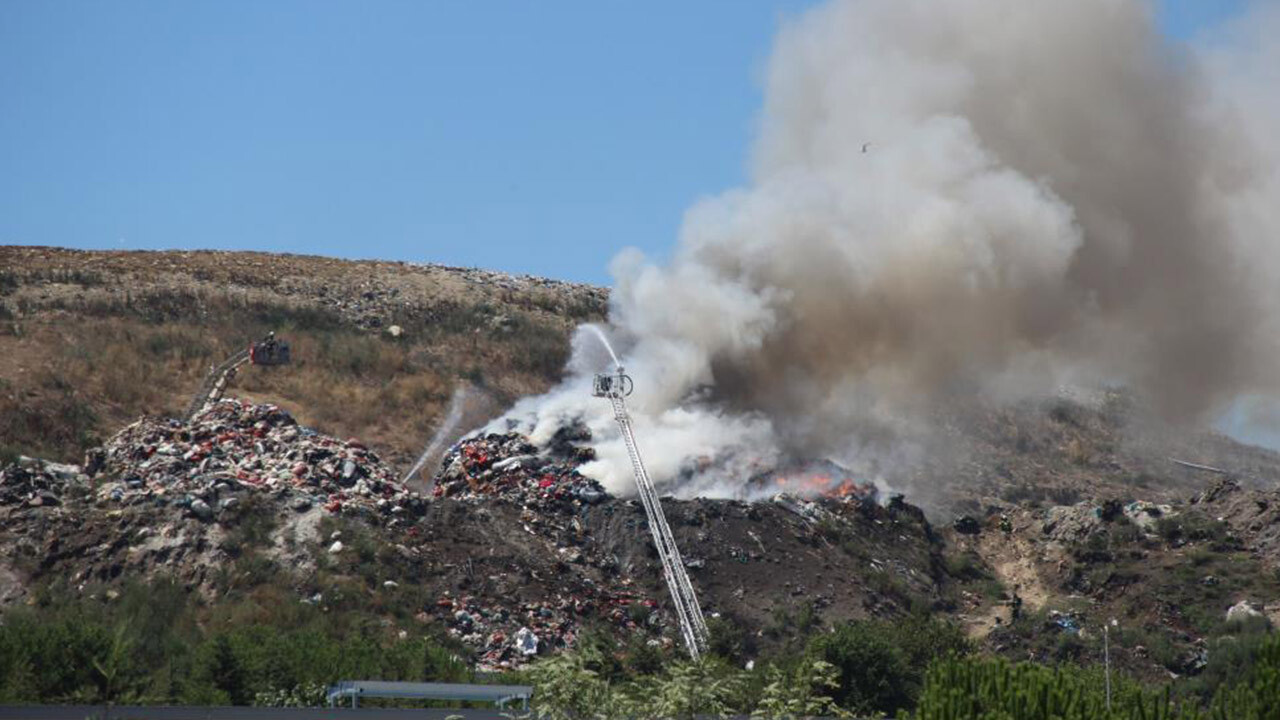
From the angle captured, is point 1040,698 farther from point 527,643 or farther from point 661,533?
point 661,533

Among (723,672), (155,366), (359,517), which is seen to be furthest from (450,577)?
(155,366)

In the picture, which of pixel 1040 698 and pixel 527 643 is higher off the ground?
pixel 527 643

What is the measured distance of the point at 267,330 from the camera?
106 meters

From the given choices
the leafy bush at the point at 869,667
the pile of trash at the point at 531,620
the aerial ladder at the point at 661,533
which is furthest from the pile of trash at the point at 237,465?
the leafy bush at the point at 869,667

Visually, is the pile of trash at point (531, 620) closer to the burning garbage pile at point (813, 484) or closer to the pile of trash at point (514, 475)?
the pile of trash at point (514, 475)

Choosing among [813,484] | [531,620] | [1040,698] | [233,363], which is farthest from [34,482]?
[1040,698]

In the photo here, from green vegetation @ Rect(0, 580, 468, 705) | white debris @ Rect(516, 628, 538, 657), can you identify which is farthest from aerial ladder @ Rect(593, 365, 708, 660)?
green vegetation @ Rect(0, 580, 468, 705)

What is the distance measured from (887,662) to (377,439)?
125ft

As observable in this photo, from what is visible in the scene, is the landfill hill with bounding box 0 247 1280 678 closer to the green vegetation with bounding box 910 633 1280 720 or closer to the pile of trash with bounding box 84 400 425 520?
the pile of trash with bounding box 84 400 425 520

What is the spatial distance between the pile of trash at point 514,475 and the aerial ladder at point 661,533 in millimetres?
2110

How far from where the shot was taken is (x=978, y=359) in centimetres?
9000

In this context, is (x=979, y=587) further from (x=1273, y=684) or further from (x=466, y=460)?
(x=1273, y=684)

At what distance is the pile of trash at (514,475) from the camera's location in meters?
76.4

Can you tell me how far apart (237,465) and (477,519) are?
409 inches
